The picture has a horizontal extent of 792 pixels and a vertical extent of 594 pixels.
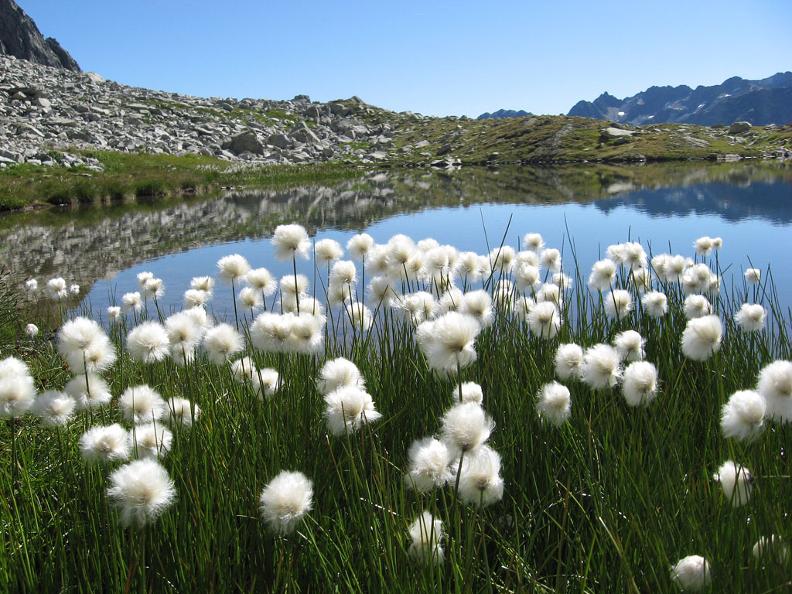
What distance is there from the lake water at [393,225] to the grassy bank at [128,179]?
213cm

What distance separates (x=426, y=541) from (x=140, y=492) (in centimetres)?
85

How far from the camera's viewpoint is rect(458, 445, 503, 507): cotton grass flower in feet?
5.65

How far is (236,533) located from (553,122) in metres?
102

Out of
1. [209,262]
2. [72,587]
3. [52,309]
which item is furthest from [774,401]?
[209,262]

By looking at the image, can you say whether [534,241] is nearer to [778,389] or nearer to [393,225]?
[778,389]

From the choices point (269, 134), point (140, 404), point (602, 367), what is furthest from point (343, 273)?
point (269, 134)

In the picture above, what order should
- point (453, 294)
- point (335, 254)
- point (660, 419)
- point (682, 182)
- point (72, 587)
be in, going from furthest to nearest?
point (682, 182) < point (335, 254) < point (453, 294) < point (660, 419) < point (72, 587)

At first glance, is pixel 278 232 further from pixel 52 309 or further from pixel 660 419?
pixel 52 309

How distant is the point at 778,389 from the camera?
1980 mm

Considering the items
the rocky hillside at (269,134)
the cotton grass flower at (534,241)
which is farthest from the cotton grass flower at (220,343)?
the rocky hillside at (269,134)

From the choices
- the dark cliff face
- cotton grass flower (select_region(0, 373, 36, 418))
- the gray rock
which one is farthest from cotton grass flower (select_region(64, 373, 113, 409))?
the dark cliff face

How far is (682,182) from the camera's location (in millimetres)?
38125

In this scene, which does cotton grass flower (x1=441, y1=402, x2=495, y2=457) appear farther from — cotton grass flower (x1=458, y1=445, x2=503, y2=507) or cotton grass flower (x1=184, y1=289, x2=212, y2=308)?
cotton grass flower (x1=184, y1=289, x2=212, y2=308)

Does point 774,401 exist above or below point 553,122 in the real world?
below
